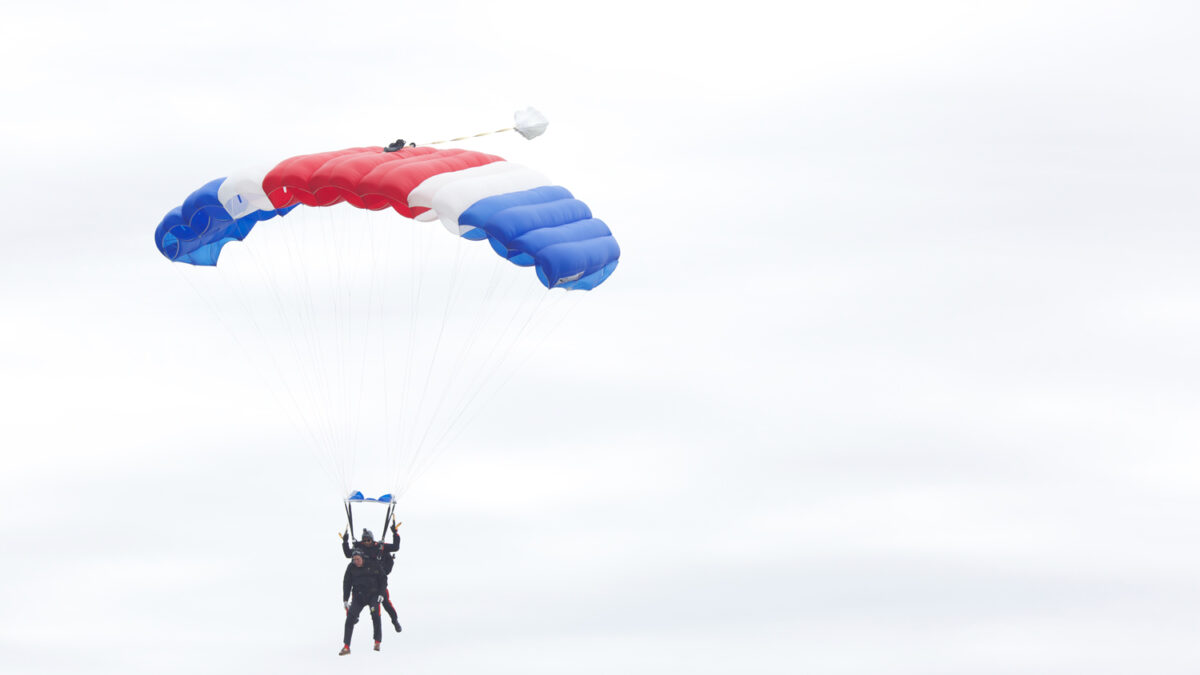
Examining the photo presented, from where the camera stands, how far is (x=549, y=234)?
32.6m

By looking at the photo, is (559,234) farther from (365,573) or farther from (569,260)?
(365,573)

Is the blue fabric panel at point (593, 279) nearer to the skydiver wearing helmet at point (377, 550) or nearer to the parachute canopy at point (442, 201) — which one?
the parachute canopy at point (442, 201)

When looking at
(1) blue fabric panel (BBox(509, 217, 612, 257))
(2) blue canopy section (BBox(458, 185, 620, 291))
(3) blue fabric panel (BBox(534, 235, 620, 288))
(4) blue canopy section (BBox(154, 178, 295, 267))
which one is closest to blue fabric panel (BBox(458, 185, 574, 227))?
(2) blue canopy section (BBox(458, 185, 620, 291))

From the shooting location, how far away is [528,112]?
33594 millimetres

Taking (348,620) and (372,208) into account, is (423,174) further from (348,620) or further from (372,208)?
(348,620)

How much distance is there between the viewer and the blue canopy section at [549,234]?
32125 millimetres

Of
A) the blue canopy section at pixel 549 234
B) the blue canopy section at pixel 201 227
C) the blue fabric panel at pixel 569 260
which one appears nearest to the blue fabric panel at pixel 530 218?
the blue canopy section at pixel 549 234

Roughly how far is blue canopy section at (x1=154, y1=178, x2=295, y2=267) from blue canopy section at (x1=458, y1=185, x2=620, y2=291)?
3260 mm

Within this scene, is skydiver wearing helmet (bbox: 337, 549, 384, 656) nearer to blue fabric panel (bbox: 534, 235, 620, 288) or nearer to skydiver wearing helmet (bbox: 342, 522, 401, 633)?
skydiver wearing helmet (bbox: 342, 522, 401, 633)

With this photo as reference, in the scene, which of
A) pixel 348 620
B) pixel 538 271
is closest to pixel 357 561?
pixel 348 620

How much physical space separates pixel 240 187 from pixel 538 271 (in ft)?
14.0

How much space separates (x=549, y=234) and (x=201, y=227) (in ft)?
17.1

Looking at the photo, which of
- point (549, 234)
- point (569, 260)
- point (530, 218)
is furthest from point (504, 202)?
point (569, 260)

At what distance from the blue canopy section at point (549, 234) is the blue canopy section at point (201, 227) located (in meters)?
3.26
